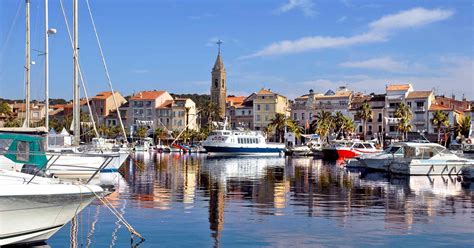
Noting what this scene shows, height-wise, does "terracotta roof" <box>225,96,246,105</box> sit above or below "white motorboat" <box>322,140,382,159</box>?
above

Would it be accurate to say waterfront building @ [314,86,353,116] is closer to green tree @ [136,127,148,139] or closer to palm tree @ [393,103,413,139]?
palm tree @ [393,103,413,139]

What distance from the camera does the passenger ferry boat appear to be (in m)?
94.0

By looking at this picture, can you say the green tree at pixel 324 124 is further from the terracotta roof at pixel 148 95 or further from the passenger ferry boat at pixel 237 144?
the terracotta roof at pixel 148 95

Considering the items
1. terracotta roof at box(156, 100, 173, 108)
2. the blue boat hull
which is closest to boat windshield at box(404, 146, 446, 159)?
the blue boat hull

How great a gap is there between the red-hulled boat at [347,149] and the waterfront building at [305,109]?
4359cm

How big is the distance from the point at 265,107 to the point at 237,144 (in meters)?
38.6

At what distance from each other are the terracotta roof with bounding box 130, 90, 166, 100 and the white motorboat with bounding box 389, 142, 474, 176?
3966 inches

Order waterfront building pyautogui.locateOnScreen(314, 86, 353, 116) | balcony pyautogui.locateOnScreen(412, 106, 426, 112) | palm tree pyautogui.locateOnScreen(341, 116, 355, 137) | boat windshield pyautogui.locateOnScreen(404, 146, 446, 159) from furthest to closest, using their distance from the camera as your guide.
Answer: waterfront building pyautogui.locateOnScreen(314, 86, 353, 116), palm tree pyautogui.locateOnScreen(341, 116, 355, 137), balcony pyautogui.locateOnScreen(412, 106, 426, 112), boat windshield pyautogui.locateOnScreen(404, 146, 446, 159)

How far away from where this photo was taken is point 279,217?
20.6 metres

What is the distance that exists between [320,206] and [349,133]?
9247cm

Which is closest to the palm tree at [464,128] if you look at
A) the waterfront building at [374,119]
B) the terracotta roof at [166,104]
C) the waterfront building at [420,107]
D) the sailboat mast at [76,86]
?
the waterfront building at [420,107]

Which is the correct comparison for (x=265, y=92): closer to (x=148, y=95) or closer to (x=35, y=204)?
(x=148, y=95)

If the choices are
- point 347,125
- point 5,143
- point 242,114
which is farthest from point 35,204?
point 242,114

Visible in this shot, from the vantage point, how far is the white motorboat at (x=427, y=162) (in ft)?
138
